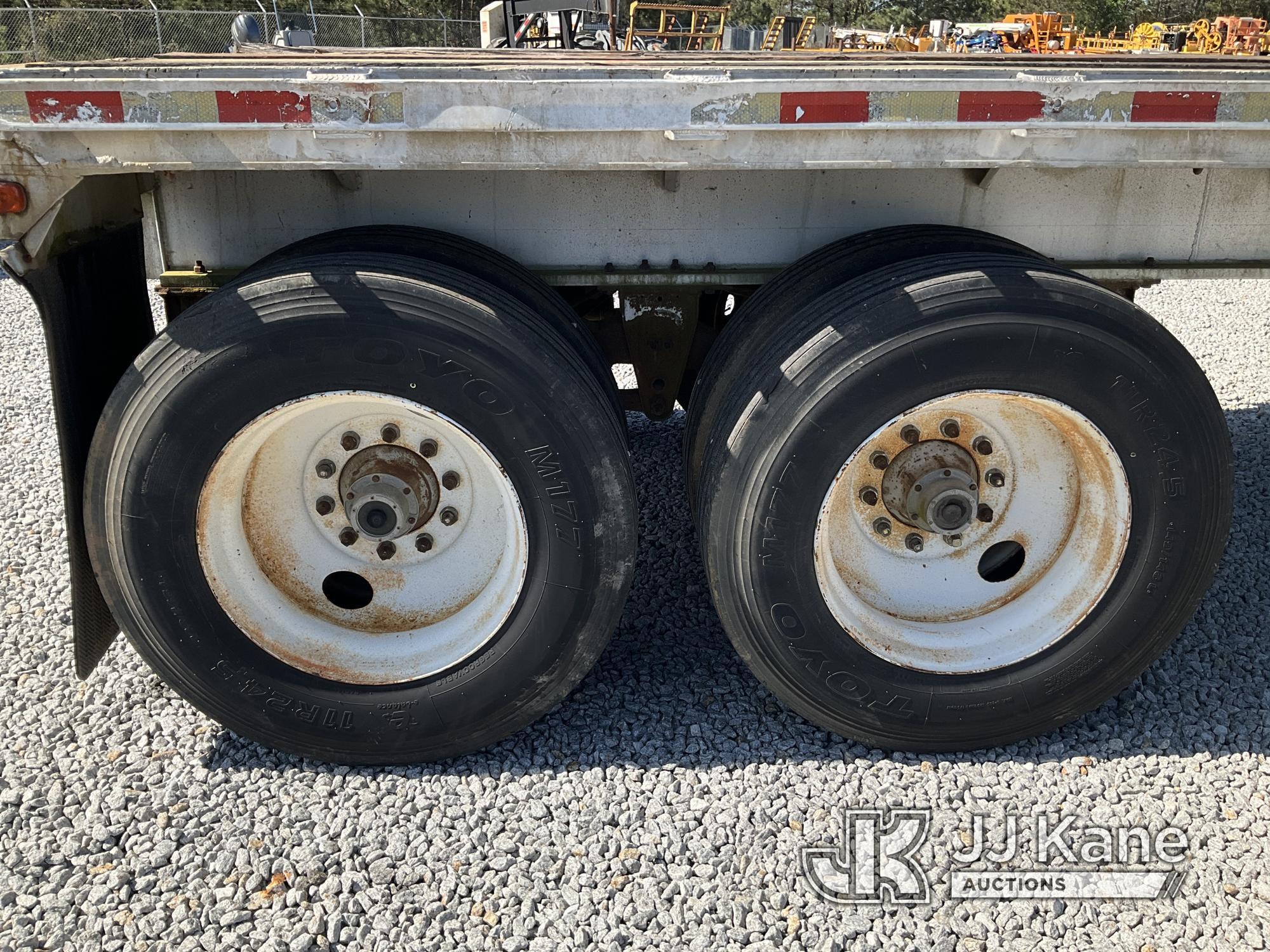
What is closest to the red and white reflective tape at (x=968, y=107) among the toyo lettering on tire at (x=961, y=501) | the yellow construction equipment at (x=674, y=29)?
the toyo lettering on tire at (x=961, y=501)

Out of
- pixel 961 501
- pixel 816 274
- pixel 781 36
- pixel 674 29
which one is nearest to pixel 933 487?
pixel 961 501

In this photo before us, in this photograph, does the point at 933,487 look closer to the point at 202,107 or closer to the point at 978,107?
the point at 978,107

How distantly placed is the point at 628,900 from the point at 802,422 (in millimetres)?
1279

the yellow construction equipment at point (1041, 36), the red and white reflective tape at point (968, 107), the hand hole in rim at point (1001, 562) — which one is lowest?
the hand hole in rim at point (1001, 562)

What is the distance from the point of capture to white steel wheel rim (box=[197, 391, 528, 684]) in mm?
2922

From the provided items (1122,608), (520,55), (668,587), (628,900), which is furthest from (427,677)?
(520,55)

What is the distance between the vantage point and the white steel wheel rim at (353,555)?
9.59 feet

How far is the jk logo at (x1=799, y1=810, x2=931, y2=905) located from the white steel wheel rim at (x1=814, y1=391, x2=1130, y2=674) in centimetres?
44

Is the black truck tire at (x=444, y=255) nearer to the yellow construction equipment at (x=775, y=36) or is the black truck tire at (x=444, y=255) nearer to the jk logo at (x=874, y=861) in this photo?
the jk logo at (x=874, y=861)

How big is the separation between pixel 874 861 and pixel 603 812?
0.72 metres

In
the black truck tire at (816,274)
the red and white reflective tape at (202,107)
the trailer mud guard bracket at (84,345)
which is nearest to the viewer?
the red and white reflective tape at (202,107)

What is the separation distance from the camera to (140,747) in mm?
3082

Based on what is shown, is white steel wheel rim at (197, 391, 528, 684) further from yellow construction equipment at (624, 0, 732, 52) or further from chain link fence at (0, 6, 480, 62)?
chain link fence at (0, 6, 480, 62)

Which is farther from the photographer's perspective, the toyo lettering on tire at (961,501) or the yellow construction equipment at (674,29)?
the yellow construction equipment at (674,29)
